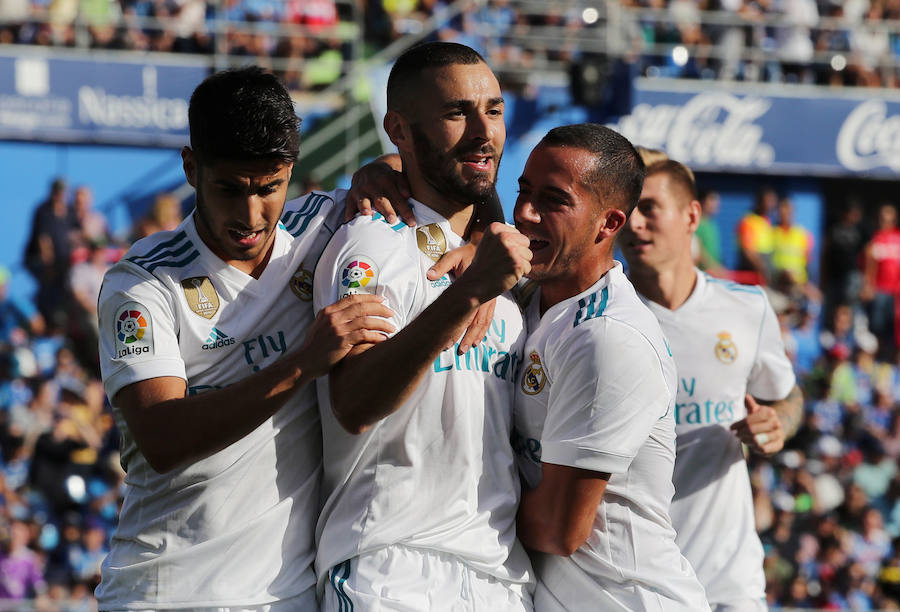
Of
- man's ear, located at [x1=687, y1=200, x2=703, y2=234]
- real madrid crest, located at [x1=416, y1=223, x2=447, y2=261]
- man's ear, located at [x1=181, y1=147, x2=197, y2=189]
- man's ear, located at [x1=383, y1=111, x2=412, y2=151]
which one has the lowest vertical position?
man's ear, located at [x1=687, y1=200, x2=703, y2=234]

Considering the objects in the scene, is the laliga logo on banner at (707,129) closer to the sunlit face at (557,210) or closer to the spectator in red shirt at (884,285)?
the spectator in red shirt at (884,285)

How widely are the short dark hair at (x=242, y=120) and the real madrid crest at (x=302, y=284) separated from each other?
41cm

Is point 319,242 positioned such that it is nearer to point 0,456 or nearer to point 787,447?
point 0,456

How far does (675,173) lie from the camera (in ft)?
18.0

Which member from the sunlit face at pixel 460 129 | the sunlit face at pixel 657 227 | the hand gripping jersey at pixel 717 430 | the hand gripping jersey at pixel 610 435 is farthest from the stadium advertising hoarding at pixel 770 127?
the hand gripping jersey at pixel 610 435

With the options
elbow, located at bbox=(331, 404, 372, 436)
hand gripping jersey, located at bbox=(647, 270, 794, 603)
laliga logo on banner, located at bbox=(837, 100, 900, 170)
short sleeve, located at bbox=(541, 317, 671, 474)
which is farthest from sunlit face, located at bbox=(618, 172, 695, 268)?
laliga logo on banner, located at bbox=(837, 100, 900, 170)

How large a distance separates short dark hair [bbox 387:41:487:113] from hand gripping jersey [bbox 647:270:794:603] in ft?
5.79

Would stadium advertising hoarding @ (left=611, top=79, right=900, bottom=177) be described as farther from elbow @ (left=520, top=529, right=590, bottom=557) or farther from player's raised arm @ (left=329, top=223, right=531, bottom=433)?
player's raised arm @ (left=329, top=223, right=531, bottom=433)

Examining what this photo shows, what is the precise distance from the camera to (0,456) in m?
12.4

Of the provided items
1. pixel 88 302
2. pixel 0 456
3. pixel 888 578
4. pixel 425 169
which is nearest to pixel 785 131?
pixel 888 578

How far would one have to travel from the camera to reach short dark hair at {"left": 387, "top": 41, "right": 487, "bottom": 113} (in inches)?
161

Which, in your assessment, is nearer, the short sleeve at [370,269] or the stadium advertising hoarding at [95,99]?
the short sleeve at [370,269]

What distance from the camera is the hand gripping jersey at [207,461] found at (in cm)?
371

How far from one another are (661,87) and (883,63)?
12.2 feet
